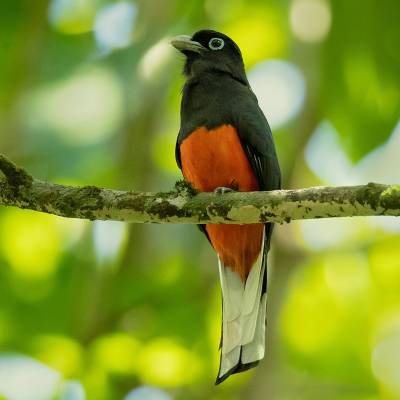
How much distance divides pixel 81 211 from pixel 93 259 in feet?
6.27

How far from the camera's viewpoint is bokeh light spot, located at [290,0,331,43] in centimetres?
602

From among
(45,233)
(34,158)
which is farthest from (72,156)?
(45,233)

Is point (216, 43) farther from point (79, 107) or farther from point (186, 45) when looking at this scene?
point (79, 107)

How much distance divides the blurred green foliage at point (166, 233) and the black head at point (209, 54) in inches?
6.5

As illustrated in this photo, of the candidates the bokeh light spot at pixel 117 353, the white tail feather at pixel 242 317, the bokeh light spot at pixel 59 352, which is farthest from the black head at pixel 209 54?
the bokeh light spot at pixel 59 352

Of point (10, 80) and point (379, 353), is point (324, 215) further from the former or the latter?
point (379, 353)

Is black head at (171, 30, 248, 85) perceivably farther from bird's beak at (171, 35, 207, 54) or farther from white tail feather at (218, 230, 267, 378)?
white tail feather at (218, 230, 267, 378)

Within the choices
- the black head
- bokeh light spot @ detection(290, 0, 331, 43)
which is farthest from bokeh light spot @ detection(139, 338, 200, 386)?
bokeh light spot @ detection(290, 0, 331, 43)

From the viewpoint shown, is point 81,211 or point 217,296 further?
point 217,296

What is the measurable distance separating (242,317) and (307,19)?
2.26 metres

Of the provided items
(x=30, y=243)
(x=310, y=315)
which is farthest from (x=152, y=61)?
(x=310, y=315)

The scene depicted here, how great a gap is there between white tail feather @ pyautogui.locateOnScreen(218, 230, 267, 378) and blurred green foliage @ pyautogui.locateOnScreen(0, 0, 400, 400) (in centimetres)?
22

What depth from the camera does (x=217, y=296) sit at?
295 inches

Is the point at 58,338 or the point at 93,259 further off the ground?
the point at 93,259
